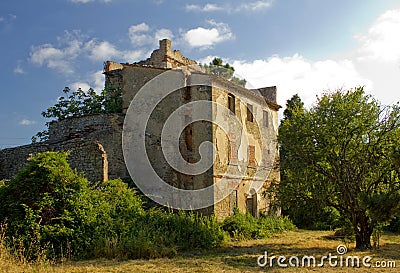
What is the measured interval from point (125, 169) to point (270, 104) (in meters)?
11.4

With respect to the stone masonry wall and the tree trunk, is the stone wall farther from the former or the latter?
the tree trunk

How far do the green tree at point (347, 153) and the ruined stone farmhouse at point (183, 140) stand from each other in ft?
7.62

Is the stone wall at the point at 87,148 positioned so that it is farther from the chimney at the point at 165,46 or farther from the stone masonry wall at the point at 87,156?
the chimney at the point at 165,46

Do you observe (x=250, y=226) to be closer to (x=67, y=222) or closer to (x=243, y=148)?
(x=243, y=148)

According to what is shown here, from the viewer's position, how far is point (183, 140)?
20609mm

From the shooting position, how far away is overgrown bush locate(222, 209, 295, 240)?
1850 cm

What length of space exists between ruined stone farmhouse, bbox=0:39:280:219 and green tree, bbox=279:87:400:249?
7.62 ft

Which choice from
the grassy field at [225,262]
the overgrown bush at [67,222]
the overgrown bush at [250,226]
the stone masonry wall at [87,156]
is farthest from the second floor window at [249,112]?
the overgrown bush at [67,222]

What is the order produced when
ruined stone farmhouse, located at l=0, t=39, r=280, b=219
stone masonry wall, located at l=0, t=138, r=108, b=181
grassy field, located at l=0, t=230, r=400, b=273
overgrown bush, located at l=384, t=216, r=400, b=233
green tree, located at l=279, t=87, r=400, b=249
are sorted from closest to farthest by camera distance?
grassy field, located at l=0, t=230, r=400, b=273, green tree, located at l=279, t=87, r=400, b=249, stone masonry wall, located at l=0, t=138, r=108, b=181, ruined stone farmhouse, located at l=0, t=39, r=280, b=219, overgrown bush, located at l=384, t=216, r=400, b=233

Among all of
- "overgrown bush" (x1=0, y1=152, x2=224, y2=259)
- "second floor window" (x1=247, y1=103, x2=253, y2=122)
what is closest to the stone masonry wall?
"overgrown bush" (x1=0, y1=152, x2=224, y2=259)

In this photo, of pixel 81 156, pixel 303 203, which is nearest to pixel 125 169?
pixel 81 156

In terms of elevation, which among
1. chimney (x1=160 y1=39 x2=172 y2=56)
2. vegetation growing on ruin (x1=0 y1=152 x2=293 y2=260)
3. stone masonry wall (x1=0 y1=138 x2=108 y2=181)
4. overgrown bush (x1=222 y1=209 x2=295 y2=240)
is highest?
chimney (x1=160 y1=39 x2=172 y2=56)

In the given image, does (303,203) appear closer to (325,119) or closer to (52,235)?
(325,119)

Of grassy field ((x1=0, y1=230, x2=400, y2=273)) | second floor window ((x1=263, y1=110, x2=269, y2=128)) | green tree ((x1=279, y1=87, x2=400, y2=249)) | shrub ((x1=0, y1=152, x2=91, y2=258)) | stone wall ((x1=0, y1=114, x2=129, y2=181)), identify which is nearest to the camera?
grassy field ((x1=0, y1=230, x2=400, y2=273))
